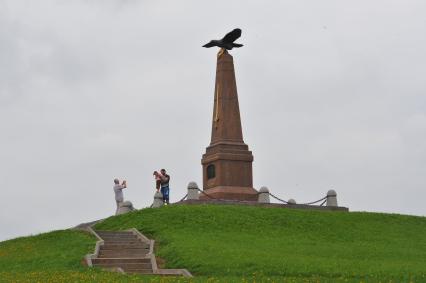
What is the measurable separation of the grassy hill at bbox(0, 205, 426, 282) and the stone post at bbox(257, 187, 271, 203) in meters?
2.29

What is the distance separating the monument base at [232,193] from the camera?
34.7 m

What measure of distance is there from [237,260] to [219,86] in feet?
48.7

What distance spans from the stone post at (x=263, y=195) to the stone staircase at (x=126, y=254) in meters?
7.16

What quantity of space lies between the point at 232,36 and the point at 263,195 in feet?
24.5

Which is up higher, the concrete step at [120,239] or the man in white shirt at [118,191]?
the man in white shirt at [118,191]

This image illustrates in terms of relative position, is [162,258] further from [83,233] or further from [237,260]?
[83,233]

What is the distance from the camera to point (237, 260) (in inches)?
896

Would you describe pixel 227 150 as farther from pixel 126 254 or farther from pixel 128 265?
pixel 128 265

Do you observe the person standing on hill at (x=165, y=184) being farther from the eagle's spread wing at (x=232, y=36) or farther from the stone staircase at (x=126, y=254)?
the eagle's spread wing at (x=232, y=36)

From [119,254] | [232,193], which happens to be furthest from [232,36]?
[119,254]

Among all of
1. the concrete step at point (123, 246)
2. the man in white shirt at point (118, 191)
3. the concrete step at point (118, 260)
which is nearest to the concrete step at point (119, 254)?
the concrete step at point (123, 246)

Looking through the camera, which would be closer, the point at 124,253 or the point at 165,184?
the point at 124,253

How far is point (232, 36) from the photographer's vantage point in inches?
1460

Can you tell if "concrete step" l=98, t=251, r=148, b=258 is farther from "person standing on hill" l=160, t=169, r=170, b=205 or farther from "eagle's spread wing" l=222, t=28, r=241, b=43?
"eagle's spread wing" l=222, t=28, r=241, b=43
